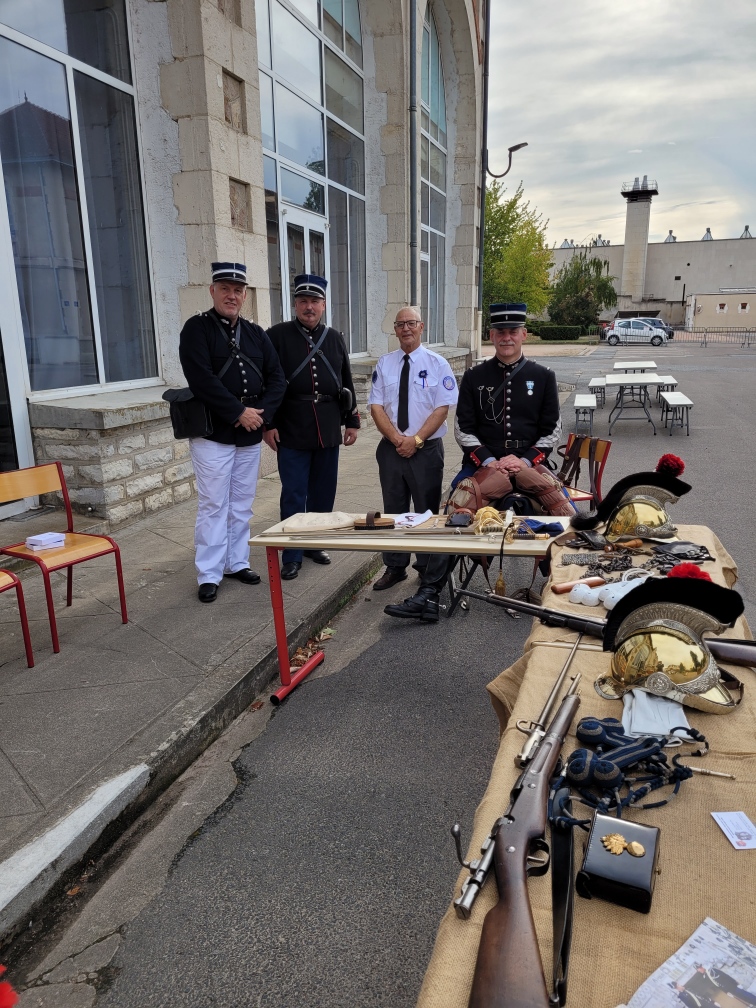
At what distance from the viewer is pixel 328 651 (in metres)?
4.46

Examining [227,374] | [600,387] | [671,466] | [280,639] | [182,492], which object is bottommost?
[280,639]

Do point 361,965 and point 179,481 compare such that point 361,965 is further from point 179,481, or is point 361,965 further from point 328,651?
point 179,481

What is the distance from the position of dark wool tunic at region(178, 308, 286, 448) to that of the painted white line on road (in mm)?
2469

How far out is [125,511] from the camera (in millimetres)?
6137

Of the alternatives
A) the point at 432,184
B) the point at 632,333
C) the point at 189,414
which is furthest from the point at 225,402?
the point at 632,333

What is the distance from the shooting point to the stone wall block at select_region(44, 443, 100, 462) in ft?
18.7

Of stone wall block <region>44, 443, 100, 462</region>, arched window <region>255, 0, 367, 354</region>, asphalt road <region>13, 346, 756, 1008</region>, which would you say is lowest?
asphalt road <region>13, 346, 756, 1008</region>

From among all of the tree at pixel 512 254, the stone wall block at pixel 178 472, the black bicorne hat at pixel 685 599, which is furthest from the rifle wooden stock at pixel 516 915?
the tree at pixel 512 254

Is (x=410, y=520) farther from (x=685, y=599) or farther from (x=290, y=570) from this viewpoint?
(x=685, y=599)

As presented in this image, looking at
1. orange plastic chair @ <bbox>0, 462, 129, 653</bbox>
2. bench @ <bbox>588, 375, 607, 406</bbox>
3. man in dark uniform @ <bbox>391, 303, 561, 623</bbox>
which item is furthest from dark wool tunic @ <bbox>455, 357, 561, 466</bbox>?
bench @ <bbox>588, 375, 607, 406</bbox>

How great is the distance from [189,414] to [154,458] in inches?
79.7

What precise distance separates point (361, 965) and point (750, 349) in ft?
131

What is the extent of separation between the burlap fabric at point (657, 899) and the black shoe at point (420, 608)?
9.08ft

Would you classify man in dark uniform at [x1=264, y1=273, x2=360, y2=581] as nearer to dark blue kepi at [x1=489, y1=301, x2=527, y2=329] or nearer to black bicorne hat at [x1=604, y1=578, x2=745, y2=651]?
dark blue kepi at [x1=489, y1=301, x2=527, y2=329]
